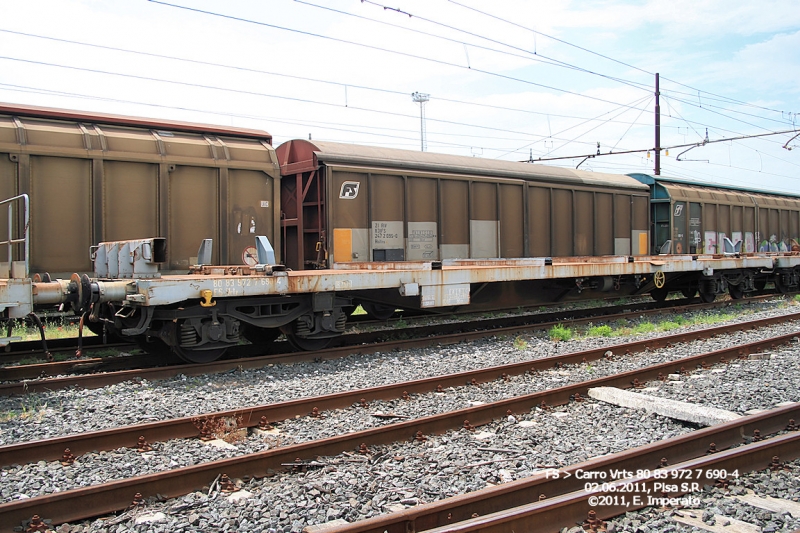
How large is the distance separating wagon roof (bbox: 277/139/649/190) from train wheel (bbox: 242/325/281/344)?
3182 mm

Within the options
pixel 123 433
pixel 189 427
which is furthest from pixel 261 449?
pixel 123 433

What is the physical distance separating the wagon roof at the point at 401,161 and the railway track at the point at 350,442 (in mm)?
5418

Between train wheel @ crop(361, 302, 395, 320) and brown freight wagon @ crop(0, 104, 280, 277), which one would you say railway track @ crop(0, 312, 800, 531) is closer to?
train wheel @ crop(361, 302, 395, 320)

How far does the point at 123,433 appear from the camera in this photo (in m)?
4.96

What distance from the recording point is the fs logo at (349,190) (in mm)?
10977

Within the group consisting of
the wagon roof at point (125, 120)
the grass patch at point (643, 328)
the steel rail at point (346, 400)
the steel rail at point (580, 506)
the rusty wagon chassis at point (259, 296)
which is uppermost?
the wagon roof at point (125, 120)

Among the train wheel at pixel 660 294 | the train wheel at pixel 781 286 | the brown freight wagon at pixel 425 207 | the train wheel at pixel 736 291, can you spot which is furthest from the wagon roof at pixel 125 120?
the train wheel at pixel 781 286

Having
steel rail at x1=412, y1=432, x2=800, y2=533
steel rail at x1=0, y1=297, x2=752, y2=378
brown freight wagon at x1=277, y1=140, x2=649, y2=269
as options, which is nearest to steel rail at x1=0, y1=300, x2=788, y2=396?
steel rail at x1=0, y1=297, x2=752, y2=378

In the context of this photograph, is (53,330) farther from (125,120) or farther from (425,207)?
(425,207)

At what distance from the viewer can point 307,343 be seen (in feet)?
29.3

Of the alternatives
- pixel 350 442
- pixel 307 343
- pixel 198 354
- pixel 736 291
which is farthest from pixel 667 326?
pixel 350 442

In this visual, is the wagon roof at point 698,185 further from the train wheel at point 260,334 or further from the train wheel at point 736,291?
the train wheel at point 260,334

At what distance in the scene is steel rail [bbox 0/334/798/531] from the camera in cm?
362

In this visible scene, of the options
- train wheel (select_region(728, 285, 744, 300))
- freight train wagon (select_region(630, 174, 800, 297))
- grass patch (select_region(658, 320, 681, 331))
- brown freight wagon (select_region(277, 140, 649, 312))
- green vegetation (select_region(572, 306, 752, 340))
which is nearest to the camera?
brown freight wagon (select_region(277, 140, 649, 312))
